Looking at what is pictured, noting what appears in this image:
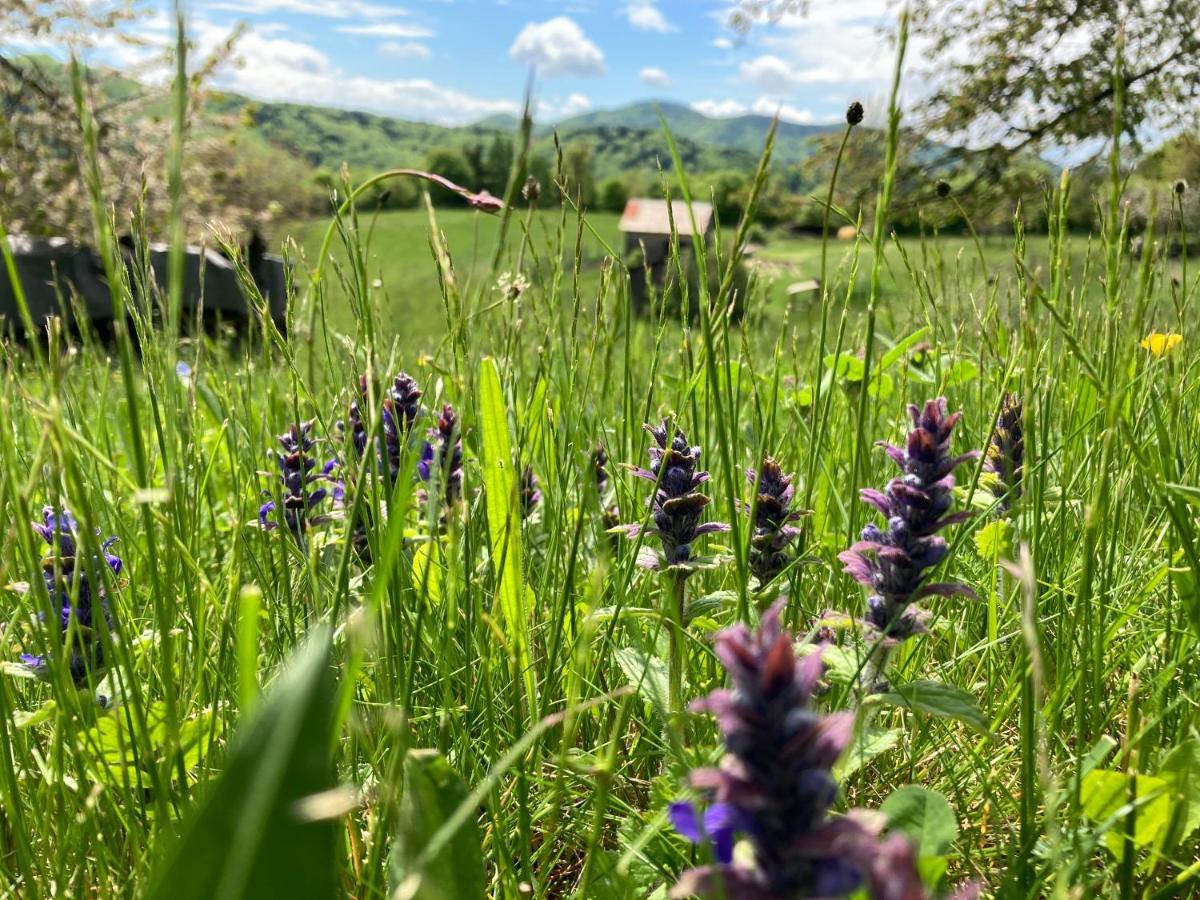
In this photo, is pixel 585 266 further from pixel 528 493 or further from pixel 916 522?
pixel 916 522

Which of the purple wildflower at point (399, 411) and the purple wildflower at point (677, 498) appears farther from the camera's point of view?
the purple wildflower at point (399, 411)

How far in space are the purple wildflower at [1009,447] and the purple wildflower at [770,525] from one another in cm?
47

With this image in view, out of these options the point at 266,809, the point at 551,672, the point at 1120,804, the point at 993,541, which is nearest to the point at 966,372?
the point at 993,541

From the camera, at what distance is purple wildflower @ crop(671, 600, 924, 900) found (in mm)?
460

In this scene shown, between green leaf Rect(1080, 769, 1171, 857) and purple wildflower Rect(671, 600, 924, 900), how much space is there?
509 mm

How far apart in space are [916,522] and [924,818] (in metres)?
0.31

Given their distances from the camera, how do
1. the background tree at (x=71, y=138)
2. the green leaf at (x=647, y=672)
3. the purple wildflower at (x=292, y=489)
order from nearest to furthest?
1. the green leaf at (x=647, y=672)
2. the purple wildflower at (x=292, y=489)
3. the background tree at (x=71, y=138)

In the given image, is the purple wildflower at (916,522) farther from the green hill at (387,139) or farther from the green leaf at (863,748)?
the green hill at (387,139)

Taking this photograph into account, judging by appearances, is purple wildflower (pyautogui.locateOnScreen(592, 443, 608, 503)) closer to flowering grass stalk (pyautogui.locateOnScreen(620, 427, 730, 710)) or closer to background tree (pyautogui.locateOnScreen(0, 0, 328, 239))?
flowering grass stalk (pyautogui.locateOnScreen(620, 427, 730, 710))

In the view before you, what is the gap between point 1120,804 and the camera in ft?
2.83

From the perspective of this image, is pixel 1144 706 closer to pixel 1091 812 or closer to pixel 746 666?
pixel 1091 812

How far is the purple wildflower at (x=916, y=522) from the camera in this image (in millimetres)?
952

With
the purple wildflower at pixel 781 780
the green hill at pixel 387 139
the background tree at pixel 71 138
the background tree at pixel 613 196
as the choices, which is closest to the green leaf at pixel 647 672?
the purple wildflower at pixel 781 780

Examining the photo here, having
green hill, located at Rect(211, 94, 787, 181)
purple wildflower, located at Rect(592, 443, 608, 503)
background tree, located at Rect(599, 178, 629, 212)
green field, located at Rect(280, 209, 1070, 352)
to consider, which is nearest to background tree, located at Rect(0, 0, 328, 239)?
green field, located at Rect(280, 209, 1070, 352)
